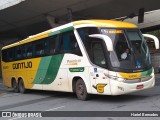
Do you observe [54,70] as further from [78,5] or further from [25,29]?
[25,29]

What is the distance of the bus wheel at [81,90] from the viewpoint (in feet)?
46.3

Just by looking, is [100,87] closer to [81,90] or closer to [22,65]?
[81,90]

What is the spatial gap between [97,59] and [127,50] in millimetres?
1165

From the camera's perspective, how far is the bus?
12691 mm

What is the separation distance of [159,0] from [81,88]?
2088 cm

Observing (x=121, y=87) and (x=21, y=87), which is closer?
(x=121, y=87)

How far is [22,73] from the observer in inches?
813

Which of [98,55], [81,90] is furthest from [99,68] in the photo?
[81,90]

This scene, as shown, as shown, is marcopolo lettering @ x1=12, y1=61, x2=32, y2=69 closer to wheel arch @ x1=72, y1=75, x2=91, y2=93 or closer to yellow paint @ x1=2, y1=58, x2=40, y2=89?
yellow paint @ x1=2, y1=58, x2=40, y2=89

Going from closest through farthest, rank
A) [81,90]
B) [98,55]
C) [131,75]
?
[131,75]
[98,55]
[81,90]

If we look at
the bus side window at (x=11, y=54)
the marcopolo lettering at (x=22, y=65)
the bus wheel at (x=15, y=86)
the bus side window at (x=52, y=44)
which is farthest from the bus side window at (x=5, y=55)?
the bus side window at (x=52, y=44)

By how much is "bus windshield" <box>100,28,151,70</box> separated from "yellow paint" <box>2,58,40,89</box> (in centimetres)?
610

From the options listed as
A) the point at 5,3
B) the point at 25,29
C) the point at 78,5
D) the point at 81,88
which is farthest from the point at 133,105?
the point at 25,29

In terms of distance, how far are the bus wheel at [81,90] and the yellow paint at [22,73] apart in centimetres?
424
